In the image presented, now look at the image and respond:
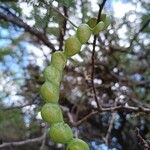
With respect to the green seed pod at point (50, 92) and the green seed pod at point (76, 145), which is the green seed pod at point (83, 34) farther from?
the green seed pod at point (76, 145)

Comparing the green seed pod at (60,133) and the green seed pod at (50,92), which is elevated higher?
the green seed pod at (50,92)

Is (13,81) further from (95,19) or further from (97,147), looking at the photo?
(95,19)

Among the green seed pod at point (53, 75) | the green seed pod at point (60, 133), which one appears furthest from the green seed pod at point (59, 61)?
the green seed pod at point (60, 133)

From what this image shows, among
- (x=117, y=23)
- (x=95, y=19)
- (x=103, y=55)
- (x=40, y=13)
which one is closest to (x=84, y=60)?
(x=103, y=55)

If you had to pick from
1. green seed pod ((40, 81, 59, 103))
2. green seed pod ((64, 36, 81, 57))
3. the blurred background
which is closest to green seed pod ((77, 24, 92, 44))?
green seed pod ((64, 36, 81, 57))

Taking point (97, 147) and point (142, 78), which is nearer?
point (97, 147)

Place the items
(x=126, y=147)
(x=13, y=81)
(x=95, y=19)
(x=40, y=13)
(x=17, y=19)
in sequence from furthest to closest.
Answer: (x=13, y=81) → (x=126, y=147) → (x=17, y=19) → (x=40, y=13) → (x=95, y=19)
